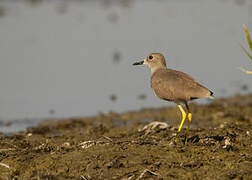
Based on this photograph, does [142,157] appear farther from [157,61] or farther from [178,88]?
[157,61]

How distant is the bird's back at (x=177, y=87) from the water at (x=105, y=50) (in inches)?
147

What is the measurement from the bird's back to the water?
3.73 m

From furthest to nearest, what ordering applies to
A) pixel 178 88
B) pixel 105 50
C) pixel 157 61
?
pixel 105 50
pixel 157 61
pixel 178 88

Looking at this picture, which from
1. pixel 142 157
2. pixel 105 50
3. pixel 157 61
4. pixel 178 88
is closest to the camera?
pixel 142 157

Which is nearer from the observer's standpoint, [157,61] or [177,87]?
[177,87]

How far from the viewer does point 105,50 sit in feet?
44.3

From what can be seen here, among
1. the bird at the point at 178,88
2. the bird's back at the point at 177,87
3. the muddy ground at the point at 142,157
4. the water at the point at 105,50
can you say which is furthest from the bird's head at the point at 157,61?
the water at the point at 105,50

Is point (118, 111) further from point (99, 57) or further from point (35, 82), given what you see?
point (99, 57)

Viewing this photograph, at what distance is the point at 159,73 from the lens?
6148 millimetres

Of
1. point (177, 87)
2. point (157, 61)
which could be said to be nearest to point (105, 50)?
point (157, 61)

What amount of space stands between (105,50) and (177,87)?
8.05m

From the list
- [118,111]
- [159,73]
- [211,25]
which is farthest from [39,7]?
[159,73]

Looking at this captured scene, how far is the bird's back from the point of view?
17.8ft

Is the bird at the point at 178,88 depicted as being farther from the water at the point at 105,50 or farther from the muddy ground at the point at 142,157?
the water at the point at 105,50
